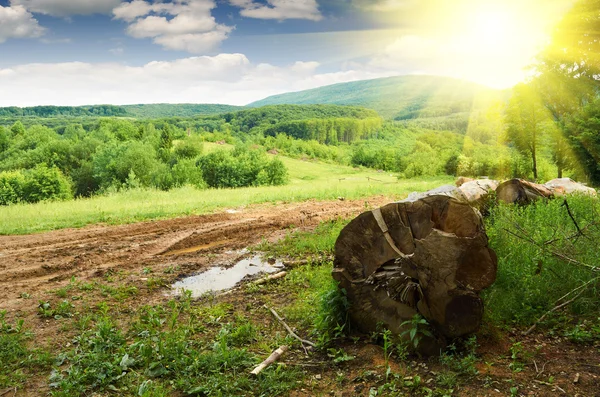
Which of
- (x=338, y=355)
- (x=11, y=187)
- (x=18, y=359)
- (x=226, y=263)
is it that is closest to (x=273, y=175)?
(x=11, y=187)

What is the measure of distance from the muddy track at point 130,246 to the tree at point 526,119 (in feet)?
67.4

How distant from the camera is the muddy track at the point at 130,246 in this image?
332 inches

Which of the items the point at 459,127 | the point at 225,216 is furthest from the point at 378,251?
the point at 459,127

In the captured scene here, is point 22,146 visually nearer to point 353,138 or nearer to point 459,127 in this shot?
point 353,138

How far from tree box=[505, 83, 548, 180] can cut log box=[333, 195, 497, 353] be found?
28.8 metres

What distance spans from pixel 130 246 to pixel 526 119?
1138 inches

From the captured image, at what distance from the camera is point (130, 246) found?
11000 millimetres

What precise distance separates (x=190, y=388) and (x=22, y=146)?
328ft

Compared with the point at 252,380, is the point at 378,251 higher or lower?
higher

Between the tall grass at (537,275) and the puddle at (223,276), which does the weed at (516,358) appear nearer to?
the tall grass at (537,275)

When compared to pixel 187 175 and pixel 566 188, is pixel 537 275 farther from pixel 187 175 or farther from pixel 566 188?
pixel 187 175

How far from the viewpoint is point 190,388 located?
4.29 meters

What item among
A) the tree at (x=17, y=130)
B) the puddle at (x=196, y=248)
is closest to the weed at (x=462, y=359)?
the puddle at (x=196, y=248)

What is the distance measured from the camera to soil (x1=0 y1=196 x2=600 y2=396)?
4.02m
